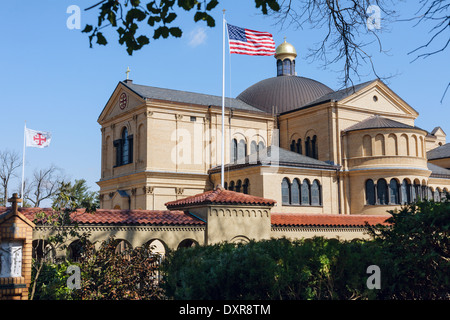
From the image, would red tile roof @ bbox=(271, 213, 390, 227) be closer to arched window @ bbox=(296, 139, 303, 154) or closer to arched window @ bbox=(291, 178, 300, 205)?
arched window @ bbox=(291, 178, 300, 205)

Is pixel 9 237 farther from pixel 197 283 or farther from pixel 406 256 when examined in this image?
pixel 406 256

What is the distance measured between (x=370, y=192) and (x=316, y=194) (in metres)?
4.85

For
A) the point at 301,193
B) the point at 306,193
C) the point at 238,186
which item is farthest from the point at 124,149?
the point at 306,193

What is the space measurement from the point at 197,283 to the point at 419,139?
3563cm

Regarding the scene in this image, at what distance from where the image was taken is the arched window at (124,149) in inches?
1652

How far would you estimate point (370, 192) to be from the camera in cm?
3953

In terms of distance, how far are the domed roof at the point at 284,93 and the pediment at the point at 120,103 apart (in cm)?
1334

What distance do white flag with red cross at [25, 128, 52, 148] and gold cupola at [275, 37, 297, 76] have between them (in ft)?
89.1

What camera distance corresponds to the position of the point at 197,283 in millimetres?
9602

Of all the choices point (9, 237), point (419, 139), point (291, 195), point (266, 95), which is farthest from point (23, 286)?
point (266, 95)

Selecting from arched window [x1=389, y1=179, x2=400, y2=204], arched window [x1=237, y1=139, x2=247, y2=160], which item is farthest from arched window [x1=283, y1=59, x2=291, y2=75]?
arched window [x1=389, y1=179, x2=400, y2=204]

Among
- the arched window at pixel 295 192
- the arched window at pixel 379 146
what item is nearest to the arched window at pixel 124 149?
the arched window at pixel 295 192

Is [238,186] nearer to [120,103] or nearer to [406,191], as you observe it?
[406,191]

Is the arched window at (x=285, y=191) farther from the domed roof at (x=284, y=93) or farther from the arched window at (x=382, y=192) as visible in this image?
the domed roof at (x=284, y=93)
